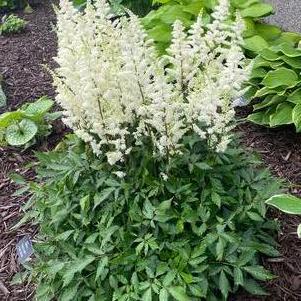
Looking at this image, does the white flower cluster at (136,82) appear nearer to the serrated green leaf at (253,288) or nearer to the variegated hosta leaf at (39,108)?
the serrated green leaf at (253,288)

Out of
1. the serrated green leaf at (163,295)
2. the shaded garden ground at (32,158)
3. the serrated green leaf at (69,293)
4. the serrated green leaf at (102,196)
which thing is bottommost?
the shaded garden ground at (32,158)

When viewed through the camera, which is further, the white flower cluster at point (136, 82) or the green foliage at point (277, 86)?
the green foliage at point (277, 86)

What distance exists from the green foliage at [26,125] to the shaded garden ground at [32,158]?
102mm

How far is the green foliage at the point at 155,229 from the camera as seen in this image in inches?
100

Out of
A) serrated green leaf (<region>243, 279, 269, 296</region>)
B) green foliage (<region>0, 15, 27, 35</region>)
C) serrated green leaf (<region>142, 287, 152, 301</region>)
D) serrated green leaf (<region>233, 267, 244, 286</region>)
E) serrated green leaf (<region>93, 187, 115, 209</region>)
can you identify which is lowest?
green foliage (<region>0, 15, 27, 35</region>)

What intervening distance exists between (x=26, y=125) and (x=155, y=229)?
74.9 inches

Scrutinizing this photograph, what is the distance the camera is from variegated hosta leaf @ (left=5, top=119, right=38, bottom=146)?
13.4ft

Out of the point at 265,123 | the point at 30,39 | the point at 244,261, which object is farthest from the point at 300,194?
the point at 30,39

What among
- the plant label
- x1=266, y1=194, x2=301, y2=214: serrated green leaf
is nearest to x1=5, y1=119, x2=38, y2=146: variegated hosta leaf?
the plant label

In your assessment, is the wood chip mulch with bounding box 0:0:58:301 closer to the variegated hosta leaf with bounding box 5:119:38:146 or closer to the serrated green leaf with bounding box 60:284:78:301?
the variegated hosta leaf with bounding box 5:119:38:146

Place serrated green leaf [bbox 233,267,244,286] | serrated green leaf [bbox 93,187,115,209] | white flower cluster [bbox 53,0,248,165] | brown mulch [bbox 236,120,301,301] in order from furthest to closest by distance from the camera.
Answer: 1. brown mulch [bbox 236,120,301,301]
2. serrated green leaf [bbox 93,187,115,209]
3. serrated green leaf [bbox 233,267,244,286]
4. white flower cluster [bbox 53,0,248,165]

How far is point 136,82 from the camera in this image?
242 cm

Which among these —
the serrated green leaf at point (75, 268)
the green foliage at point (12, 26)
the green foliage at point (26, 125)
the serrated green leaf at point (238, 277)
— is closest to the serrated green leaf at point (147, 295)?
the serrated green leaf at point (75, 268)

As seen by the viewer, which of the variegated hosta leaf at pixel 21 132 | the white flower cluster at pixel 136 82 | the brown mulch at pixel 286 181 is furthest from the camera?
the variegated hosta leaf at pixel 21 132
